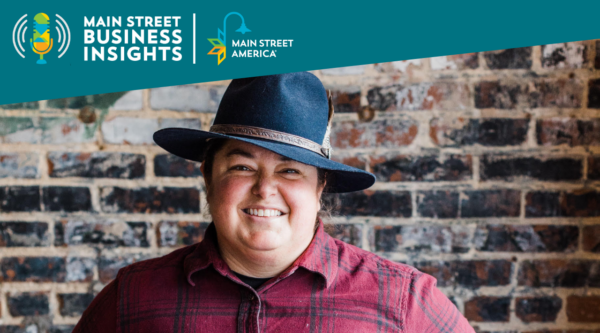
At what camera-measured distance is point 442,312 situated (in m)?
1.09

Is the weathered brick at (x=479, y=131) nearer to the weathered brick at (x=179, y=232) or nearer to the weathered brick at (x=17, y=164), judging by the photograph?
the weathered brick at (x=179, y=232)

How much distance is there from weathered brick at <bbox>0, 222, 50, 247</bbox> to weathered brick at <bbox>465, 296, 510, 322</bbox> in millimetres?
1405

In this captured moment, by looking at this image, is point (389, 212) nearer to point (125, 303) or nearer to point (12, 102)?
point (125, 303)

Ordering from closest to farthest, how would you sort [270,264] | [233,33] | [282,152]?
[282,152] < [270,264] < [233,33]

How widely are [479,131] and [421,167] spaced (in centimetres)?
22

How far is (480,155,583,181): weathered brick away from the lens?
1.38 meters

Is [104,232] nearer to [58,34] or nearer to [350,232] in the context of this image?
[58,34]

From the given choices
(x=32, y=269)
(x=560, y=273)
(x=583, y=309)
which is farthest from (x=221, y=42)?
(x=583, y=309)

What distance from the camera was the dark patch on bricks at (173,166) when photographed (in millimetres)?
1394

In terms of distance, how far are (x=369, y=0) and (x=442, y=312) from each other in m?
0.88

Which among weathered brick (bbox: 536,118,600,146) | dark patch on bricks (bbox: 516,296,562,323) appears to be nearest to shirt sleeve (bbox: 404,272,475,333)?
dark patch on bricks (bbox: 516,296,562,323)

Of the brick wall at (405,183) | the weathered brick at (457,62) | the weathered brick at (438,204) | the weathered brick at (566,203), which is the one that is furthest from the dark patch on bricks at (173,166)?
the weathered brick at (566,203)

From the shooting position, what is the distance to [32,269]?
1406 mm

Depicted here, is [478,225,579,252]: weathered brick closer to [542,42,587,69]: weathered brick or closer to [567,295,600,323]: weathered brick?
[567,295,600,323]: weathered brick
